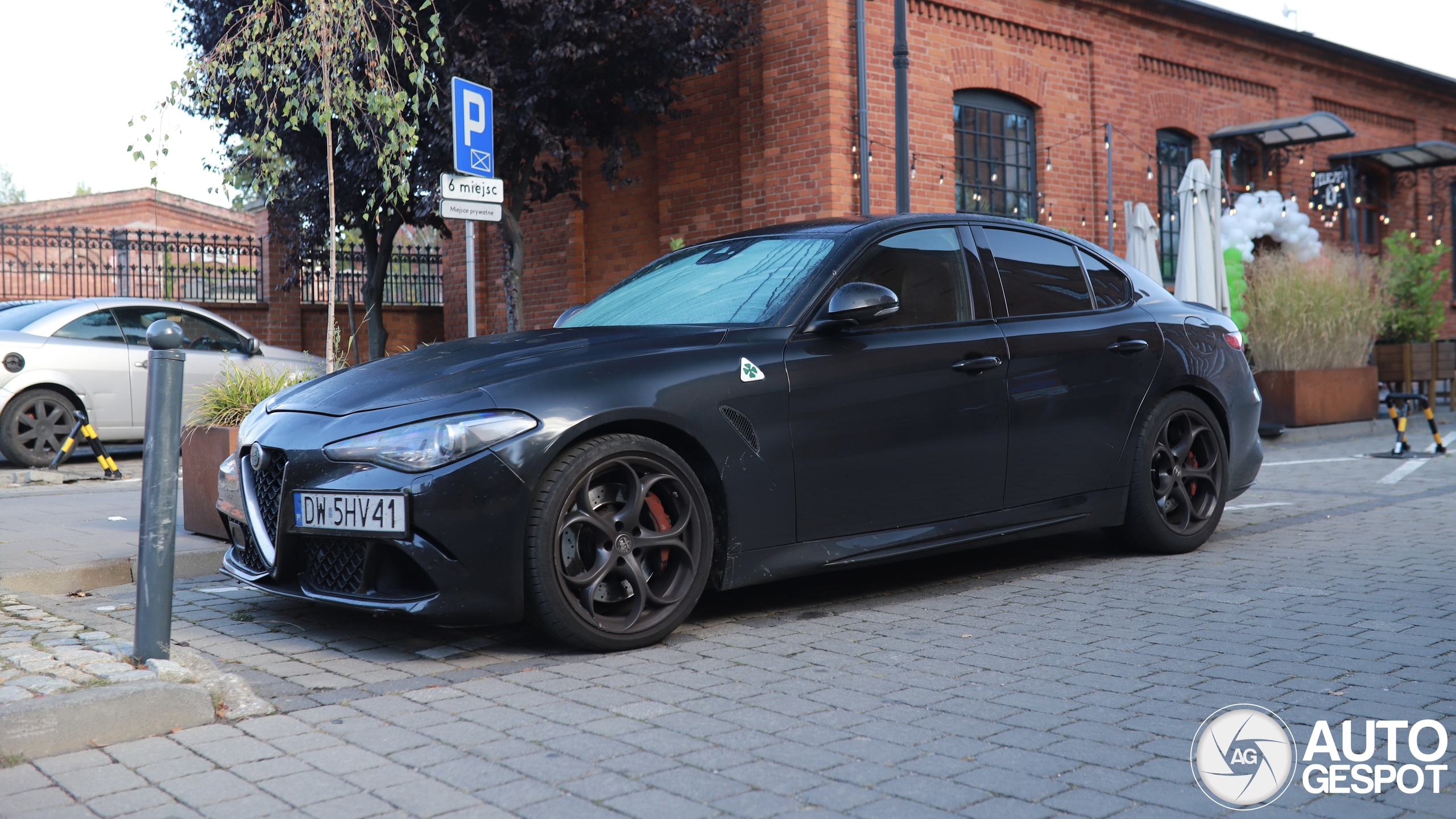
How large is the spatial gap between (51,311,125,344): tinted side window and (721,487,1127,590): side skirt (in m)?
8.79

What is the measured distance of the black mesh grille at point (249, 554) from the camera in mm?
4336

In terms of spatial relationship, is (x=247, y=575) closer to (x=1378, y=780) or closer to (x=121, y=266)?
(x=1378, y=780)

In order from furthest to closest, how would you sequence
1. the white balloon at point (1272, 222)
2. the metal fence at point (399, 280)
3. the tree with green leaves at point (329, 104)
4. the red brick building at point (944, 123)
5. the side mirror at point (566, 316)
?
the metal fence at point (399, 280)
the white balloon at point (1272, 222)
the red brick building at point (944, 123)
the tree with green leaves at point (329, 104)
the side mirror at point (566, 316)

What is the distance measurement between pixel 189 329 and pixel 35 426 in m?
1.59

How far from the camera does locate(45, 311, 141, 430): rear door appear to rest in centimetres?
1095

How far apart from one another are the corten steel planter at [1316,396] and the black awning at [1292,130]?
6273 millimetres

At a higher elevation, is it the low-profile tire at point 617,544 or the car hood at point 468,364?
the car hood at point 468,364

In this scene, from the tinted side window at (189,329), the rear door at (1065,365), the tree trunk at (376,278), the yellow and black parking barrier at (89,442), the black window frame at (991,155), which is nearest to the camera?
the rear door at (1065,365)

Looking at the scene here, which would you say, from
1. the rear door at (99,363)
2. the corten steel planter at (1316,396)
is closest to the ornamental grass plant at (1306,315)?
the corten steel planter at (1316,396)

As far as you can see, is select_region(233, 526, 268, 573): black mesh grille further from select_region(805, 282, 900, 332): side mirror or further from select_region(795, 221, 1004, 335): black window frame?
select_region(795, 221, 1004, 335): black window frame

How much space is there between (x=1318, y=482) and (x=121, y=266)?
1658cm

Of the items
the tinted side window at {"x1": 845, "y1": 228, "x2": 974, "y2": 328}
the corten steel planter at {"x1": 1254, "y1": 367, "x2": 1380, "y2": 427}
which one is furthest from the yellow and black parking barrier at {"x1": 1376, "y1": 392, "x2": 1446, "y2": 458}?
the tinted side window at {"x1": 845, "y1": 228, "x2": 974, "y2": 328}

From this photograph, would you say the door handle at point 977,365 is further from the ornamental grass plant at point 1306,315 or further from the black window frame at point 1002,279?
the ornamental grass plant at point 1306,315

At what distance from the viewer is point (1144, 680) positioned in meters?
3.79
